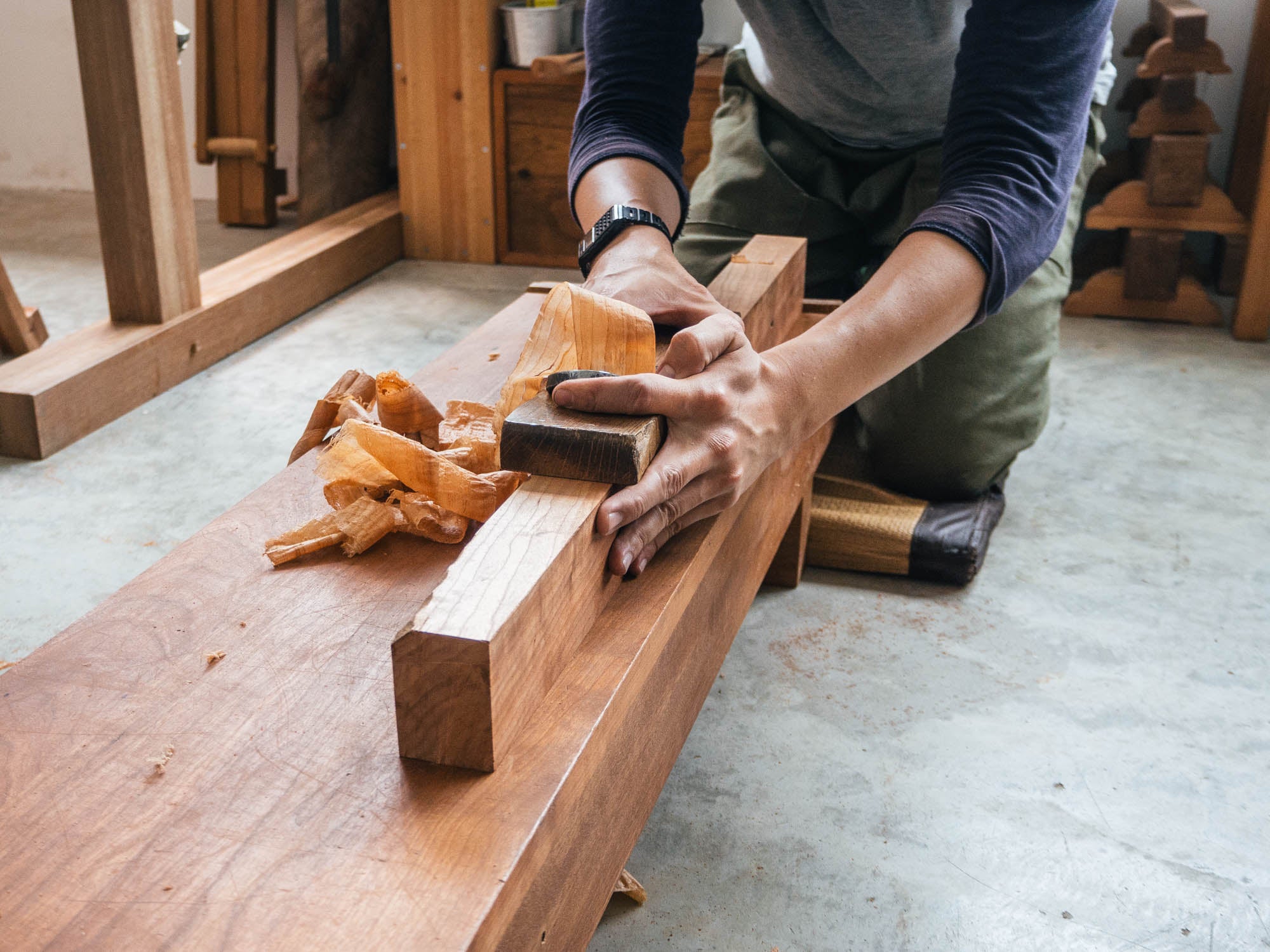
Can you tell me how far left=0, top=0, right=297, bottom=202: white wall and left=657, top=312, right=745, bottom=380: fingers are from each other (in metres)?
2.69

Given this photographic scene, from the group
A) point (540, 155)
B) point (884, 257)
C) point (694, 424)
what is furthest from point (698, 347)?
point (540, 155)

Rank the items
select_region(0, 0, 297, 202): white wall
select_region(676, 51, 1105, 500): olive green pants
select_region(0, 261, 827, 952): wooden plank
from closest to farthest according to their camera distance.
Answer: select_region(0, 261, 827, 952): wooden plank → select_region(676, 51, 1105, 500): olive green pants → select_region(0, 0, 297, 202): white wall

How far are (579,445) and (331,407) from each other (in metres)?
0.40

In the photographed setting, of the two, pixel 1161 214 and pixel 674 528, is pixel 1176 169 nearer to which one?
pixel 1161 214

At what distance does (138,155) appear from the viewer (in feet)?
6.50

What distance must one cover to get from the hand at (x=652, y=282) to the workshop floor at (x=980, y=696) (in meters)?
0.45

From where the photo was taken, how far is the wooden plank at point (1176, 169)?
237 cm

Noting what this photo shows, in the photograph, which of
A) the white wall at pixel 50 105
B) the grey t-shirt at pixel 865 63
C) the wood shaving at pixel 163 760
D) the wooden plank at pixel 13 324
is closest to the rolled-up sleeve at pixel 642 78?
the grey t-shirt at pixel 865 63

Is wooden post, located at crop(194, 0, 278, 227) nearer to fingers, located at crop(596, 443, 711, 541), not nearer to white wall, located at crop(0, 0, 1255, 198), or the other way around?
white wall, located at crop(0, 0, 1255, 198)

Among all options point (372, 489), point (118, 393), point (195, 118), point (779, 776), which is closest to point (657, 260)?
point (372, 489)

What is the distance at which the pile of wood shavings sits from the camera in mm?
896

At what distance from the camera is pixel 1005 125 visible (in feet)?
3.79

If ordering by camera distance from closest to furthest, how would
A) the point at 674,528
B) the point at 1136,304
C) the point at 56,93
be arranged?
the point at 674,528
the point at 1136,304
the point at 56,93

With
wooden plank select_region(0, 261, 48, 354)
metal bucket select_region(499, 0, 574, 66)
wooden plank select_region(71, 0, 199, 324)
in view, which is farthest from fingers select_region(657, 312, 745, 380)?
metal bucket select_region(499, 0, 574, 66)
